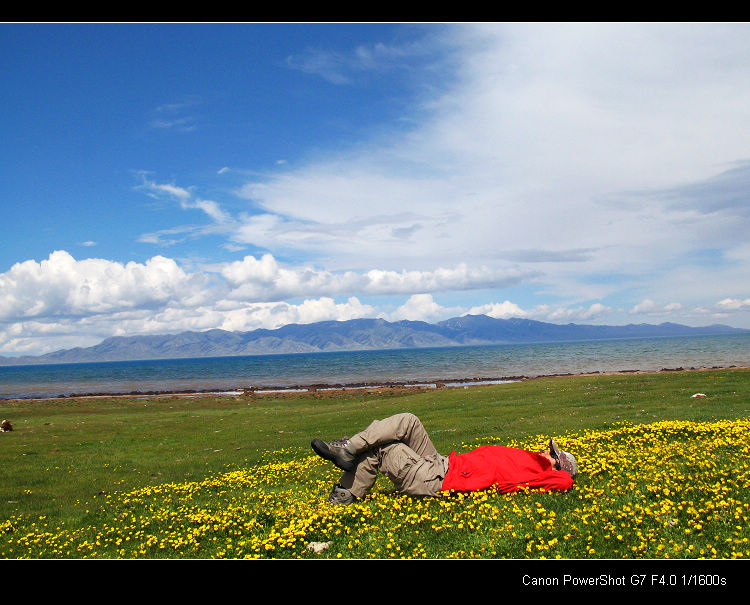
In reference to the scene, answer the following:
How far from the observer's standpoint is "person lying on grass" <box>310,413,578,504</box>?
1105 cm

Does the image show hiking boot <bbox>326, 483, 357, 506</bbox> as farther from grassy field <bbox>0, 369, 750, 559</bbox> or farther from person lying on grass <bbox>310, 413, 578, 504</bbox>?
grassy field <bbox>0, 369, 750, 559</bbox>

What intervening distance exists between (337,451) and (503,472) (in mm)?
3976

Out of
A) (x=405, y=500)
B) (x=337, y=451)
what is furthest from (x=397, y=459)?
(x=337, y=451)

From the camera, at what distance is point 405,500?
439 inches

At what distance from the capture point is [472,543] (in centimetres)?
857

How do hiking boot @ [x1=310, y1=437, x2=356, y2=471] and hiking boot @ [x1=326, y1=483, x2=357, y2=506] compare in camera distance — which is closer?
hiking boot @ [x1=310, y1=437, x2=356, y2=471]

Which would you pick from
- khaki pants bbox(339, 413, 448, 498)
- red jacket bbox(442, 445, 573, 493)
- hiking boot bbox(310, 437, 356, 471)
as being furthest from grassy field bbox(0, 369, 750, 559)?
hiking boot bbox(310, 437, 356, 471)

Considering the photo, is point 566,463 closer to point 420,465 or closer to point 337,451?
point 420,465

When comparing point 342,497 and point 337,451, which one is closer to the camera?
point 337,451

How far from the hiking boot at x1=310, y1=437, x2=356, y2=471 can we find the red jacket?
237 cm

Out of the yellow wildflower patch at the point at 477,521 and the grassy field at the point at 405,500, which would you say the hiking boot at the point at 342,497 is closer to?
the yellow wildflower patch at the point at 477,521
